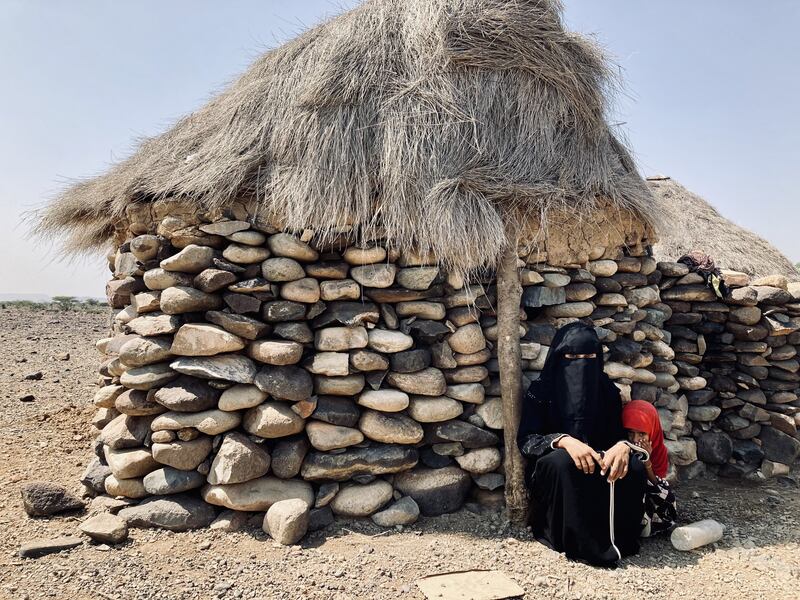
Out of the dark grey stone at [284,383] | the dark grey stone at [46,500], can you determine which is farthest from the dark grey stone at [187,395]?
the dark grey stone at [46,500]

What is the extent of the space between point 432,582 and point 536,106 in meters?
3.24

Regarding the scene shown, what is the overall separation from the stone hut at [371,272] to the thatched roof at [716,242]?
2500 millimetres

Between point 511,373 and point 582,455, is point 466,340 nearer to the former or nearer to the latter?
point 511,373

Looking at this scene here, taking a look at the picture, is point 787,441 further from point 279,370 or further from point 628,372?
point 279,370

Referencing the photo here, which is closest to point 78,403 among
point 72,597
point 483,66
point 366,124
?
point 72,597

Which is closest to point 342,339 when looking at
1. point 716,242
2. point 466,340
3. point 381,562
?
point 466,340

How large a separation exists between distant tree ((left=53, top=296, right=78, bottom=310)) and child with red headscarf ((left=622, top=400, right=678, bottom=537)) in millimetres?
23572

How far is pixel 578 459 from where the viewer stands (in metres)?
2.95

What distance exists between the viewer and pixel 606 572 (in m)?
2.79

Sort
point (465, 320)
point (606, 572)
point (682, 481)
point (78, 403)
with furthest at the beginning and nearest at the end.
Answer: point (78, 403), point (682, 481), point (465, 320), point (606, 572)

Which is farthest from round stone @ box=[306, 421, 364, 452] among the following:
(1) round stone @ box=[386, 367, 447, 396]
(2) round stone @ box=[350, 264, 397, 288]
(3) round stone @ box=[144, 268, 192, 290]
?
(3) round stone @ box=[144, 268, 192, 290]

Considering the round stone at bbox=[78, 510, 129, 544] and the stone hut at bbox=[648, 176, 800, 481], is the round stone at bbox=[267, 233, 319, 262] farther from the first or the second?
the stone hut at bbox=[648, 176, 800, 481]

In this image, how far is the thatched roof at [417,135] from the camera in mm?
3426

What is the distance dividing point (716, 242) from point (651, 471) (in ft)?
13.6
